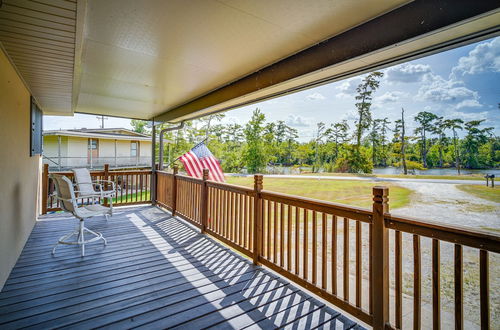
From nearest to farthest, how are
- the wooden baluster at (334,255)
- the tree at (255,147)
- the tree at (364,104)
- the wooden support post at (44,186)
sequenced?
the wooden baluster at (334,255) → the tree at (364,104) → the wooden support post at (44,186) → the tree at (255,147)

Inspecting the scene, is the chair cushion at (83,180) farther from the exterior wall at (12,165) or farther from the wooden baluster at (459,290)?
the wooden baluster at (459,290)

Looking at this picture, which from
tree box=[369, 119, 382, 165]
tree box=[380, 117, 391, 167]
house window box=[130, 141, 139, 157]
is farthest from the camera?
house window box=[130, 141, 139, 157]

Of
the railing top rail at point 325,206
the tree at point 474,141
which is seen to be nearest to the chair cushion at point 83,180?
the railing top rail at point 325,206

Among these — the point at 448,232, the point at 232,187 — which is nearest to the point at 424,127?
the point at 448,232

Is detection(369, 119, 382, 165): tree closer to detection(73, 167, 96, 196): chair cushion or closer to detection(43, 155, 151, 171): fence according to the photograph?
detection(73, 167, 96, 196): chair cushion

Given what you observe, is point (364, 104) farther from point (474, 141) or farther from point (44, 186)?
point (44, 186)

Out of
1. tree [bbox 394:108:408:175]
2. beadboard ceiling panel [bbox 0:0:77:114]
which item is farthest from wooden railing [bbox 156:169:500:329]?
beadboard ceiling panel [bbox 0:0:77:114]

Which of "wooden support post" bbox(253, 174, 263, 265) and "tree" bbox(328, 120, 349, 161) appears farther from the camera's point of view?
"tree" bbox(328, 120, 349, 161)

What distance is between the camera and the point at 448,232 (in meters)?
1.53

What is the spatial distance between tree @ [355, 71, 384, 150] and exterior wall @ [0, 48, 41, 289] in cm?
507

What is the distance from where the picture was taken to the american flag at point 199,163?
7.39 m

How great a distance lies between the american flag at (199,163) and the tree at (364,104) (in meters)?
3.97

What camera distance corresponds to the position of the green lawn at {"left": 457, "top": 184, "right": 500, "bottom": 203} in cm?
270

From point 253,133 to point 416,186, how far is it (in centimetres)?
1088
